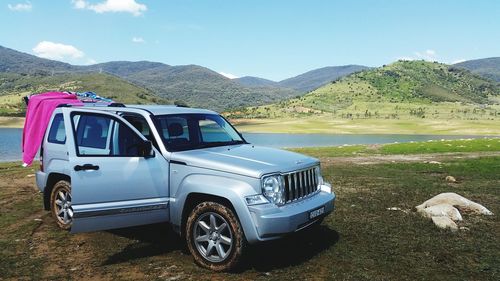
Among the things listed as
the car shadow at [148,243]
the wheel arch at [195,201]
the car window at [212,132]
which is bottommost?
→ the car shadow at [148,243]

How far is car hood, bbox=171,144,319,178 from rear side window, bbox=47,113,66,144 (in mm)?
3128

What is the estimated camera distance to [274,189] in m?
6.03

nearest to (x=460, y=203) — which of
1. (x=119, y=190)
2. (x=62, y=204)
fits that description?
(x=119, y=190)

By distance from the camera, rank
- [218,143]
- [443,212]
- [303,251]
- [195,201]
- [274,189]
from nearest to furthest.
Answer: [274,189], [195,201], [303,251], [218,143], [443,212]

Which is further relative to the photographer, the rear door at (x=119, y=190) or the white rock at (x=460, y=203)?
the white rock at (x=460, y=203)

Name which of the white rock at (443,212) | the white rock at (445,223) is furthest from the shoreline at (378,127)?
the white rock at (445,223)

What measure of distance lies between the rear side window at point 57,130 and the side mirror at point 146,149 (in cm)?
256

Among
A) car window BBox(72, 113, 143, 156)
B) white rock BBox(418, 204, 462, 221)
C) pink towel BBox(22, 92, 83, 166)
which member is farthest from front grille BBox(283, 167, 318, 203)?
pink towel BBox(22, 92, 83, 166)

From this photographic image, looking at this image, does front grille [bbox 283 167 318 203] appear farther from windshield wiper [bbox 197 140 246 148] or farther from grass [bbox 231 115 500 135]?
grass [bbox 231 115 500 135]

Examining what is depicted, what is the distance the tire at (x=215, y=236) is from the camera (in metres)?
6.00

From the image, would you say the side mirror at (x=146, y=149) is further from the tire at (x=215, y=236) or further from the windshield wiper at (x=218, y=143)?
the tire at (x=215, y=236)

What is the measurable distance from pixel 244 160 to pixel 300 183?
999mm

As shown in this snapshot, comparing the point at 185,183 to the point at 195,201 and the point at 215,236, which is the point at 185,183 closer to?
the point at 195,201

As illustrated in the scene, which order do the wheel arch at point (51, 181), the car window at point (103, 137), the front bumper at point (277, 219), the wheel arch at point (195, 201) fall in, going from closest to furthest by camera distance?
the front bumper at point (277, 219) < the wheel arch at point (195, 201) < the car window at point (103, 137) < the wheel arch at point (51, 181)
